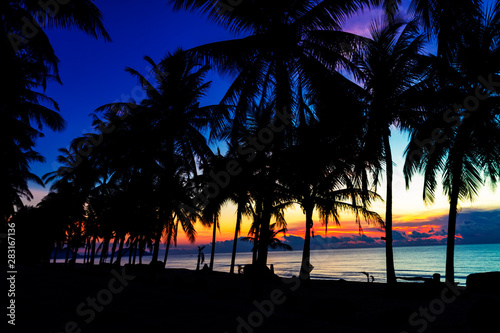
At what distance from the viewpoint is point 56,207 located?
106 ft

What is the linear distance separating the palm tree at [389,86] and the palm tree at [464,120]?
2.85ft

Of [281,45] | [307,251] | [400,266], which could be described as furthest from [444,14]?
[400,266]

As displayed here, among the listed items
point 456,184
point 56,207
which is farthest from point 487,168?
point 56,207

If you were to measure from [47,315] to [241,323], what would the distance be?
4.25 meters

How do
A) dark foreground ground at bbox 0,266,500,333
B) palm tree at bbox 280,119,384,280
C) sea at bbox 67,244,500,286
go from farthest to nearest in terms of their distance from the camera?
sea at bbox 67,244,500,286, palm tree at bbox 280,119,384,280, dark foreground ground at bbox 0,266,500,333

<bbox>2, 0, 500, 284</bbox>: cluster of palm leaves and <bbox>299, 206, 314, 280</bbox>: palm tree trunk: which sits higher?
<bbox>2, 0, 500, 284</bbox>: cluster of palm leaves

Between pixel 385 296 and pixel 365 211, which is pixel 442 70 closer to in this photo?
pixel 385 296

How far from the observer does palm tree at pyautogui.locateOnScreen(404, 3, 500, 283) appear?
31.9 feet

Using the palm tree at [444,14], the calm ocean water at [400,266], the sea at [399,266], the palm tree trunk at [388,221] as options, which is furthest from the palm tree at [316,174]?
the calm ocean water at [400,266]

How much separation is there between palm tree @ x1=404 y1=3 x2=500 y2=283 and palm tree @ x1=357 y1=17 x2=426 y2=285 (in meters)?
0.87

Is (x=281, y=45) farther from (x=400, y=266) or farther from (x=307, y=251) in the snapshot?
(x=400, y=266)

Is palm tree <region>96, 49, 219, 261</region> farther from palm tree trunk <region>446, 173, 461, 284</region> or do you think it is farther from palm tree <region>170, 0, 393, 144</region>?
palm tree trunk <region>446, 173, 461, 284</region>

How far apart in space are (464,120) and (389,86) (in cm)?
293

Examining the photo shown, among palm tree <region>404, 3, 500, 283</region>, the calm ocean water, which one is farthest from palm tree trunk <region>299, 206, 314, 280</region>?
the calm ocean water
